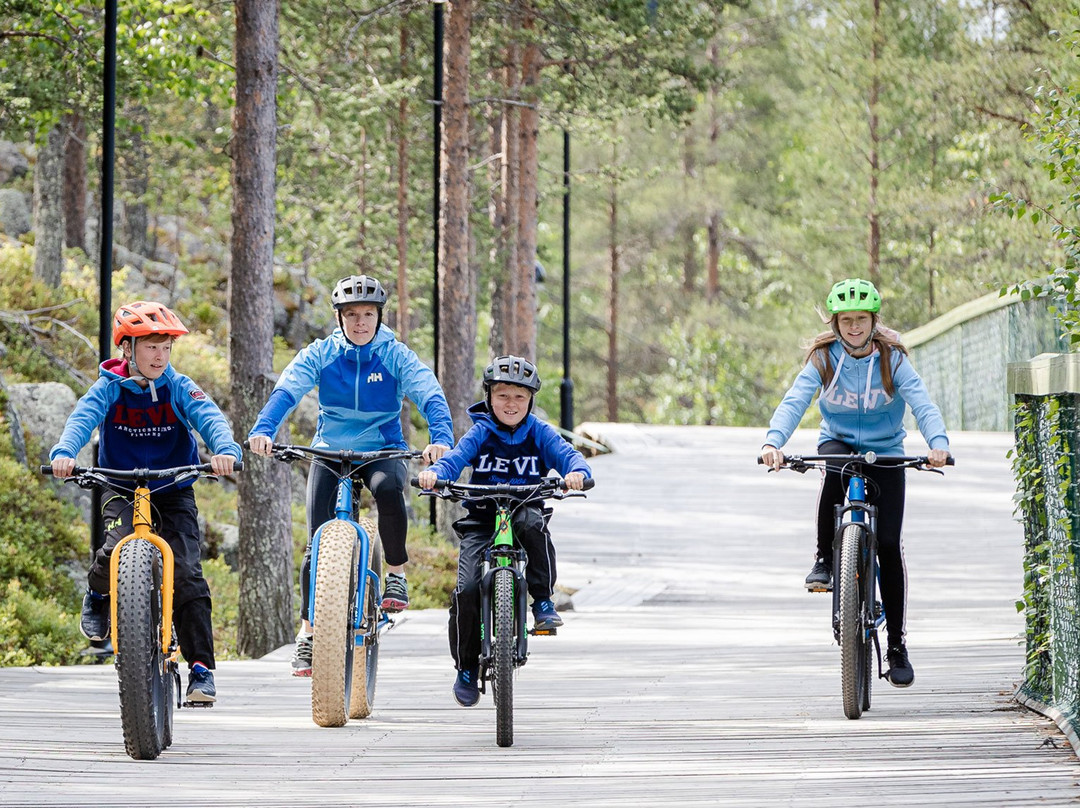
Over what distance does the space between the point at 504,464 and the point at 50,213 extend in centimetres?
1901

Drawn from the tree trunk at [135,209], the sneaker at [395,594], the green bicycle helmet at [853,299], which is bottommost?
the sneaker at [395,594]

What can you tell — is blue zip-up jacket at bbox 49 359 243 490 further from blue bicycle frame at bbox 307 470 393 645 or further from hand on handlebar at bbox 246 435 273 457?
blue bicycle frame at bbox 307 470 393 645

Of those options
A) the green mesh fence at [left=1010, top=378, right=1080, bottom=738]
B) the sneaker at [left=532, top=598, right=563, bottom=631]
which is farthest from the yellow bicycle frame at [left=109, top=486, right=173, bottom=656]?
the green mesh fence at [left=1010, top=378, right=1080, bottom=738]

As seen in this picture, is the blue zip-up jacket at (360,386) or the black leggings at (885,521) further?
the blue zip-up jacket at (360,386)

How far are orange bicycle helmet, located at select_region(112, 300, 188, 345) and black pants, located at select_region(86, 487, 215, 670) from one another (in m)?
0.77

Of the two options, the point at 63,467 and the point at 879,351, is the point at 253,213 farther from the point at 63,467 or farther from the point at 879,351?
the point at 879,351

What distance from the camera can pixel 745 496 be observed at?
23.0m

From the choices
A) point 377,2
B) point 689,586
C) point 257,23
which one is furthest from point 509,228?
point 257,23

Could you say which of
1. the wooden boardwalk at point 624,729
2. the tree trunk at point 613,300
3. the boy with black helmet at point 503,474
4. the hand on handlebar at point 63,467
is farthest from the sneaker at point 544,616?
the tree trunk at point 613,300

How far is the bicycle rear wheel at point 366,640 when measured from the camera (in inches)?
323

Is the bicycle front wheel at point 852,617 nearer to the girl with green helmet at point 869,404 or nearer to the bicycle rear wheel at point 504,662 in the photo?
the girl with green helmet at point 869,404

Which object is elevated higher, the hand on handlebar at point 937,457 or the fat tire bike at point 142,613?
the hand on handlebar at point 937,457

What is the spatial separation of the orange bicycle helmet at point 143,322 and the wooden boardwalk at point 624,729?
6.34ft

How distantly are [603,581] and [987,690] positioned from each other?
8860mm
